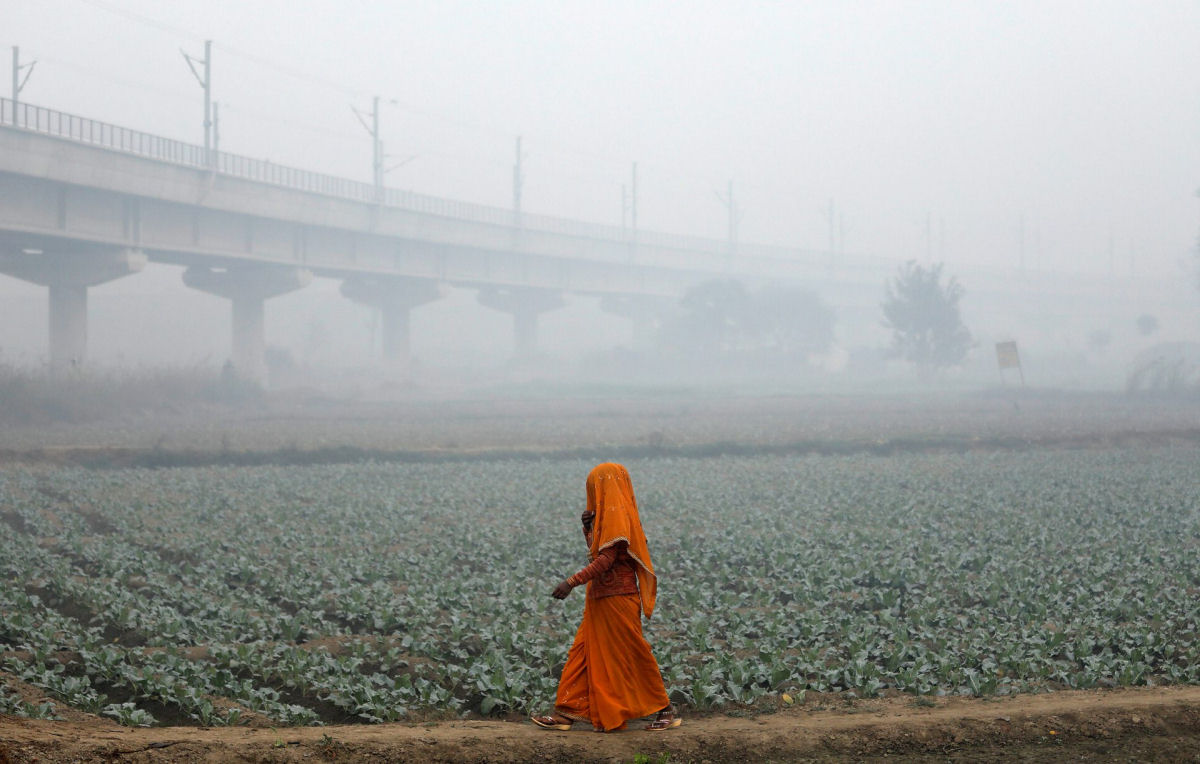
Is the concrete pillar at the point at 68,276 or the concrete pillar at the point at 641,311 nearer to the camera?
the concrete pillar at the point at 68,276

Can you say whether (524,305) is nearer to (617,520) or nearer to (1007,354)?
(1007,354)

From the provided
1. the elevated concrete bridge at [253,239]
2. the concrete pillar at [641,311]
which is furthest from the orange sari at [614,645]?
the concrete pillar at [641,311]

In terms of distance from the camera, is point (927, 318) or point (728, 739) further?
point (927, 318)

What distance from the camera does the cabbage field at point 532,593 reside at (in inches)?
337

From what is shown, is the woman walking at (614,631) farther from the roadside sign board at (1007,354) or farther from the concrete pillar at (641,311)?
the concrete pillar at (641,311)

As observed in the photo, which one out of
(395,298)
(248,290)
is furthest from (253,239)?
(395,298)

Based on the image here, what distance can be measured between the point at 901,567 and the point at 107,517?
1369 cm

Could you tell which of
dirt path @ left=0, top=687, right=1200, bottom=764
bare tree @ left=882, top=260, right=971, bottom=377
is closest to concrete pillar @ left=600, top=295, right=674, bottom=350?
bare tree @ left=882, top=260, right=971, bottom=377

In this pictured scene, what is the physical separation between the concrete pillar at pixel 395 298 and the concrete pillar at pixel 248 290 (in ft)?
27.5

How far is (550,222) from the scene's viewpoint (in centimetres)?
7238

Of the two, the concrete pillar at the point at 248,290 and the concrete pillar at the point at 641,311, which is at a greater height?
the concrete pillar at the point at 641,311

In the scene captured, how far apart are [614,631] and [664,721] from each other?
79cm

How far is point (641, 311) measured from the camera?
93.2 meters

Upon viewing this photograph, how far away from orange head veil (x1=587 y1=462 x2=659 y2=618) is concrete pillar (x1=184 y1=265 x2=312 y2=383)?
47192 mm
